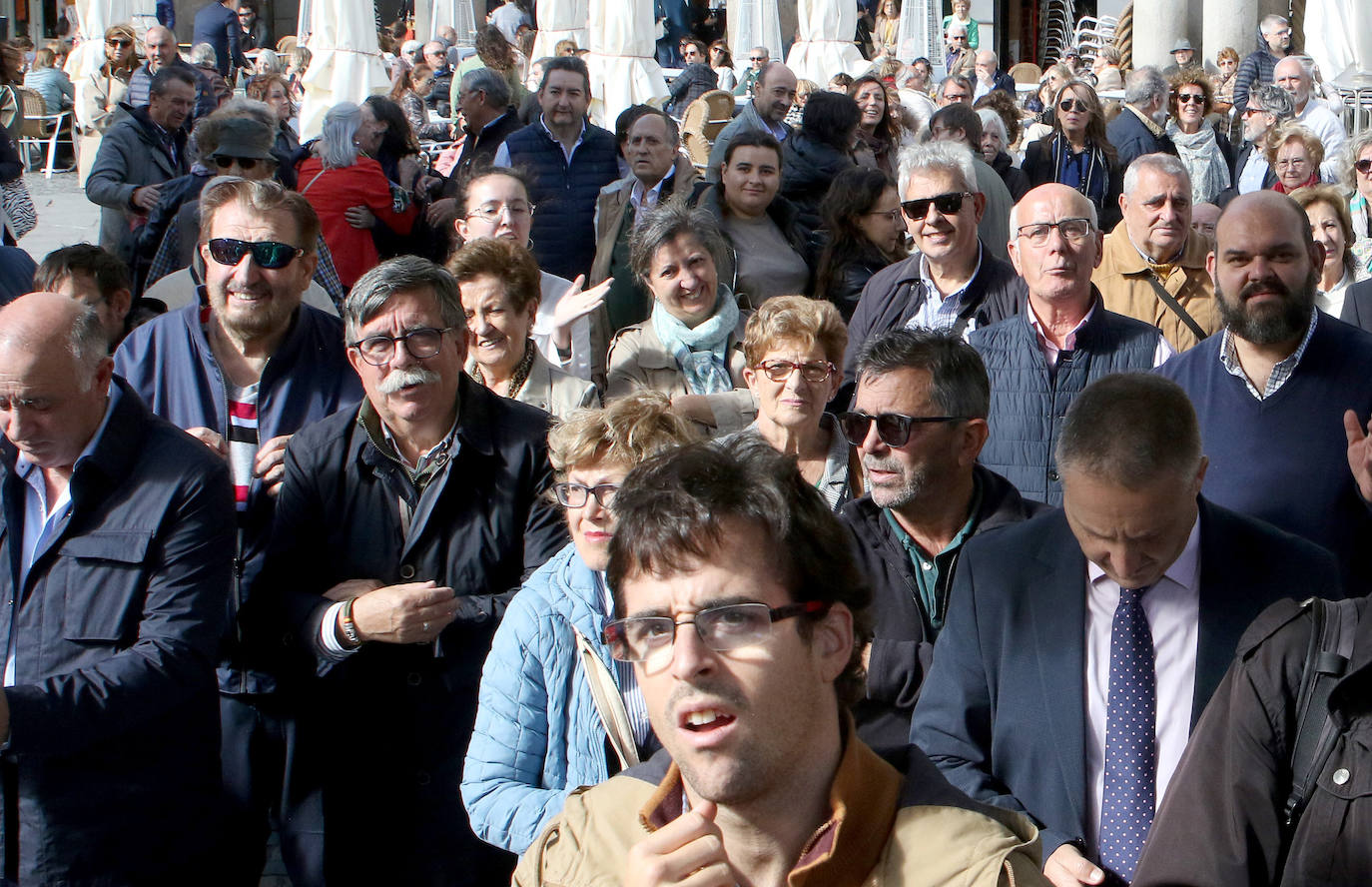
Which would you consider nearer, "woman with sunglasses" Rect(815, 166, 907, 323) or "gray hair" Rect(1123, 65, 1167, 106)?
"woman with sunglasses" Rect(815, 166, 907, 323)

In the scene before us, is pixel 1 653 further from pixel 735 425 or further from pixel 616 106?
pixel 616 106

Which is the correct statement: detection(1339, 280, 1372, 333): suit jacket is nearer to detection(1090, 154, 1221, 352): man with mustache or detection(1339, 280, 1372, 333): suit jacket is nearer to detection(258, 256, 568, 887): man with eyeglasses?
detection(1090, 154, 1221, 352): man with mustache

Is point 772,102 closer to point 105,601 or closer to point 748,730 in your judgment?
point 105,601

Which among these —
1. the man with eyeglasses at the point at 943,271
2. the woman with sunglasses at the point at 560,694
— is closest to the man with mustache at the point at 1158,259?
the man with eyeglasses at the point at 943,271

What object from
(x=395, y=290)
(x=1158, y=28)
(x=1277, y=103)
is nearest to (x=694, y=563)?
(x=395, y=290)

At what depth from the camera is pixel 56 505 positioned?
345 centimetres

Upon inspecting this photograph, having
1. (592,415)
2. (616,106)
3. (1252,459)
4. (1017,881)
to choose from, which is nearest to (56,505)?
(592,415)

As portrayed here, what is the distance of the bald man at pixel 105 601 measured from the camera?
328cm

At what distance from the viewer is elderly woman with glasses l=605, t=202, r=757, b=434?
16.7 ft

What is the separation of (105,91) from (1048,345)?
1210 cm

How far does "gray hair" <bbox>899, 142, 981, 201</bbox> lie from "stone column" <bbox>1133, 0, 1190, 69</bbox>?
1446 centimetres

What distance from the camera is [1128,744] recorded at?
2848 mm

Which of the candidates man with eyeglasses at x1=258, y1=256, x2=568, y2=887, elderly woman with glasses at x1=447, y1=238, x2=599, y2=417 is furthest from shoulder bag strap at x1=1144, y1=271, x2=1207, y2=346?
man with eyeglasses at x1=258, y1=256, x2=568, y2=887

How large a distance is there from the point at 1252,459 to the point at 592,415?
5.94 ft
